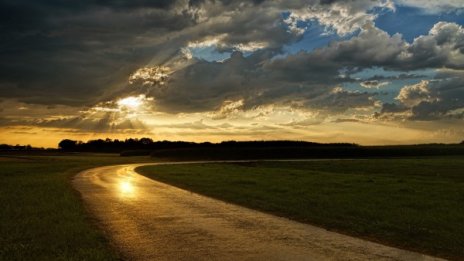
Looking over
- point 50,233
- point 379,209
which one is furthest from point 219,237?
point 379,209

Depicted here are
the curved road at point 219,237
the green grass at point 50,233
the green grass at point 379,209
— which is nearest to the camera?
the curved road at point 219,237

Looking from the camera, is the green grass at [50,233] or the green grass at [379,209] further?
the green grass at [379,209]

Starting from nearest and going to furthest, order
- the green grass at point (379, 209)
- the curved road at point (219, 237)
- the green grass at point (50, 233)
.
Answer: the curved road at point (219, 237) < the green grass at point (50, 233) < the green grass at point (379, 209)

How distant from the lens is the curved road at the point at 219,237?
469 inches

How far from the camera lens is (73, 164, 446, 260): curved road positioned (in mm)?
11906

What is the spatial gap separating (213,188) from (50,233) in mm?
18251

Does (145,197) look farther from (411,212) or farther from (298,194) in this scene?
(411,212)

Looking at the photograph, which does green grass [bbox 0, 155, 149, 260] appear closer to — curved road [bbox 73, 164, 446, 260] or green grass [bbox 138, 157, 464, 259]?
curved road [bbox 73, 164, 446, 260]


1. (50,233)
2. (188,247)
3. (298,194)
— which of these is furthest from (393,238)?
(298,194)

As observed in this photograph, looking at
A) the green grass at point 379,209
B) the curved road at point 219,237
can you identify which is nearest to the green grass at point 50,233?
the curved road at point 219,237

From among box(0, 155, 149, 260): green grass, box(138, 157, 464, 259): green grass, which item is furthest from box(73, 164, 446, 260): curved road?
box(138, 157, 464, 259): green grass

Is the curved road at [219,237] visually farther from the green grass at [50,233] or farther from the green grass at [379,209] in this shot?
the green grass at [379,209]

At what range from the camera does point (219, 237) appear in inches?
559

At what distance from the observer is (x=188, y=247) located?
12.8 meters
